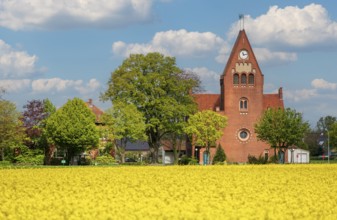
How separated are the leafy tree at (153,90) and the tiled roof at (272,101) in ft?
60.7

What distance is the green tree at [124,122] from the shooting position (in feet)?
281

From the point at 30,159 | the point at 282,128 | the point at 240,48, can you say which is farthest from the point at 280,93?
the point at 30,159

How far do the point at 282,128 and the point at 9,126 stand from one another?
3595 centimetres

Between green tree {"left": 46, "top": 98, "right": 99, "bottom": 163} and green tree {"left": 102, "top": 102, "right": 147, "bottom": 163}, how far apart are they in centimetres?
263

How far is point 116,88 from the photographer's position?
91.6 m

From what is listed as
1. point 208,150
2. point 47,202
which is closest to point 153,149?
point 208,150

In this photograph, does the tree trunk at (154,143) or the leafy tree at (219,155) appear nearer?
the leafy tree at (219,155)

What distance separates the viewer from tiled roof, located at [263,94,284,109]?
10744cm

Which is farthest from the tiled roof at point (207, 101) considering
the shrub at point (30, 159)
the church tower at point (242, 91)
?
the shrub at point (30, 159)

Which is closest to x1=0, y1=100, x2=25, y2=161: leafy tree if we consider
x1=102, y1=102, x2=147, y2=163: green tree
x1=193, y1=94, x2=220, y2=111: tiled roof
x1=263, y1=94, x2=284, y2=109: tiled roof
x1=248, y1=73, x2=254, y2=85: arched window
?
x1=102, y1=102, x2=147, y2=163: green tree

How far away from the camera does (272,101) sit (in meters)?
108

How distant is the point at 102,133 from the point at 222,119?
1744 centimetres

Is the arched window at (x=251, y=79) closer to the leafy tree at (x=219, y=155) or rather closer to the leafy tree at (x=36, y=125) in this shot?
the leafy tree at (x=219, y=155)

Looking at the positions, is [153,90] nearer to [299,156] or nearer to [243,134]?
[243,134]
